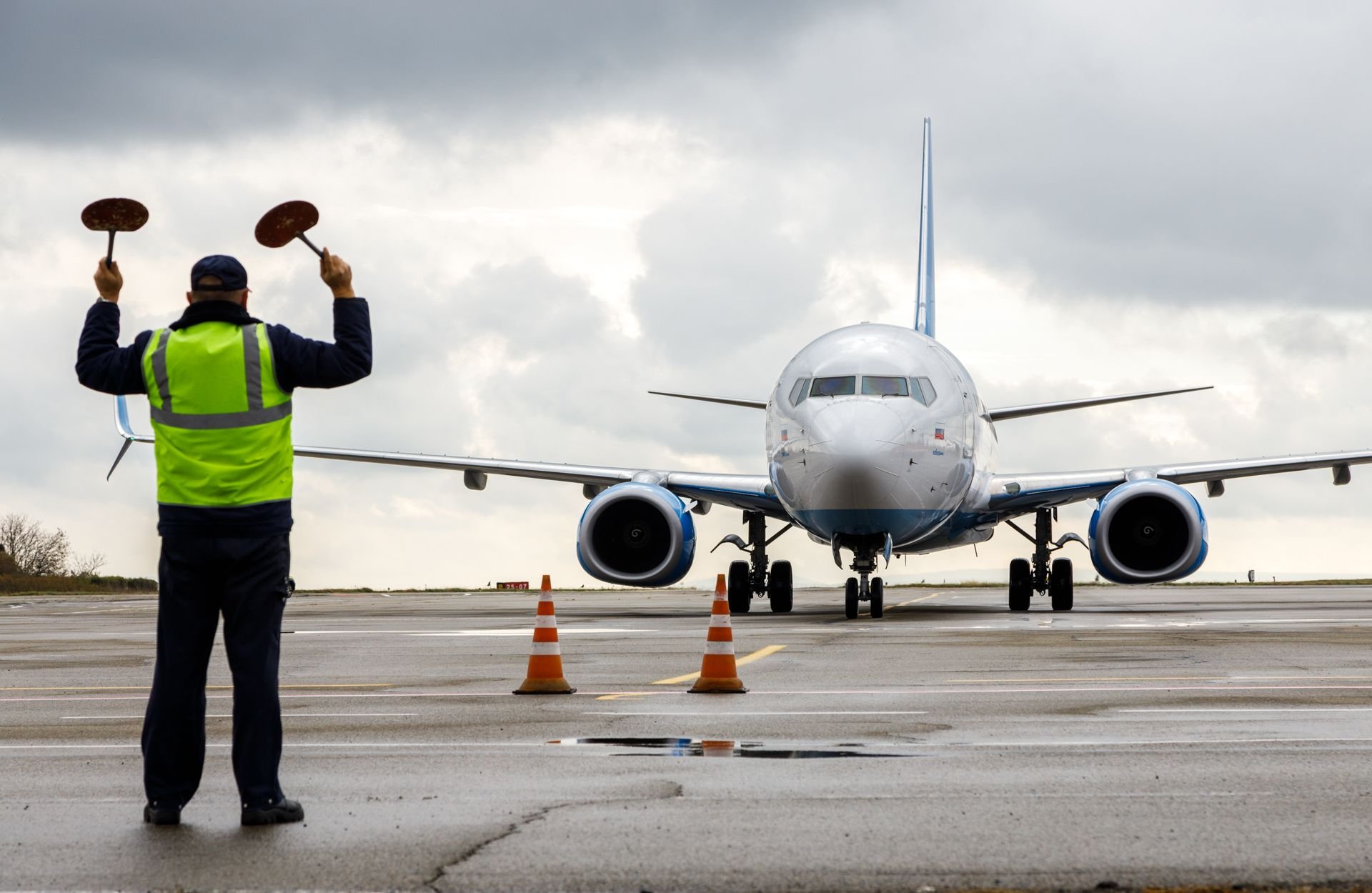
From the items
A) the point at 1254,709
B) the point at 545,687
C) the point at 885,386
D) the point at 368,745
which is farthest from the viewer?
the point at 885,386

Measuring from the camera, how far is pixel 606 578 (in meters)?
22.7

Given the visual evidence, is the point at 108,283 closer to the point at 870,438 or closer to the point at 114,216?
the point at 114,216

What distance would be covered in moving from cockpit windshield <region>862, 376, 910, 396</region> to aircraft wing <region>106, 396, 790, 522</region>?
3338 mm

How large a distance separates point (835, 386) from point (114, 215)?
14.7 meters

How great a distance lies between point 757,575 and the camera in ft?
80.0

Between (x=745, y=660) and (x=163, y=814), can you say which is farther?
(x=745, y=660)

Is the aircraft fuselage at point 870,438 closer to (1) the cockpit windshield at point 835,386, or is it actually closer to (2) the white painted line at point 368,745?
(1) the cockpit windshield at point 835,386

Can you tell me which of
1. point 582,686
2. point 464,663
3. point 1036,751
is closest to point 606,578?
point 464,663

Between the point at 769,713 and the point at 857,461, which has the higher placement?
the point at 857,461

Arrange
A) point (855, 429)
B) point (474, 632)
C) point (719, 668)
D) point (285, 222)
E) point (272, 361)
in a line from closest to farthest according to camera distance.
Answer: point (272, 361) < point (285, 222) < point (719, 668) < point (474, 632) < point (855, 429)

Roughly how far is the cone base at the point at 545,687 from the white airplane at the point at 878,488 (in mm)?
9894

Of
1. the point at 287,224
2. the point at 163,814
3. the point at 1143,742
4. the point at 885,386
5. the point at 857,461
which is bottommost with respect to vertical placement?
the point at 163,814

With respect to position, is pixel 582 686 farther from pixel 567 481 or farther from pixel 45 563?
pixel 45 563

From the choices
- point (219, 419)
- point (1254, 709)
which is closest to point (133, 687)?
point (219, 419)
